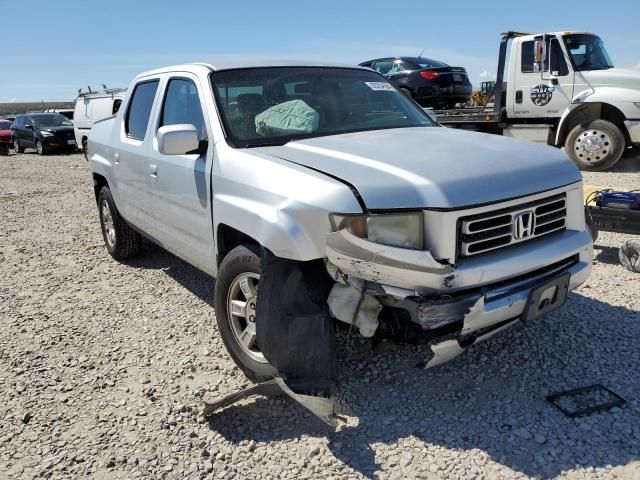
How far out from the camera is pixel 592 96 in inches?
405

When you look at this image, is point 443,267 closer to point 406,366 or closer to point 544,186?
point 544,186

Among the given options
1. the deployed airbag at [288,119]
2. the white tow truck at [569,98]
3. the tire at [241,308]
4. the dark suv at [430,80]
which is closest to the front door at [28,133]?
the dark suv at [430,80]

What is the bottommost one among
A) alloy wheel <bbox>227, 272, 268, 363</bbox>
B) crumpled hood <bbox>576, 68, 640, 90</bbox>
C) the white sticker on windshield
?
alloy wheel <bbox>227, 272, 268, 363</bbox>

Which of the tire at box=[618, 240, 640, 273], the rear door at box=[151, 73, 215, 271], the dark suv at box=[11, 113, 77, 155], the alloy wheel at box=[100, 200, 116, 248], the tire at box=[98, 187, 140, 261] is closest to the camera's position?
the rear door at box=[151, 73, 215, 271]

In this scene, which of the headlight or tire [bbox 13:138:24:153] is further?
tire [bbox 13:138:24:153]

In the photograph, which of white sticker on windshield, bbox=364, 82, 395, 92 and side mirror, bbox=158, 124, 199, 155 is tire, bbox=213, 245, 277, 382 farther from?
white sticker on windshield, bbox=364, 82, 395, 92

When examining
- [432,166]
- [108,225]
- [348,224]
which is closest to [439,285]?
[348,224]

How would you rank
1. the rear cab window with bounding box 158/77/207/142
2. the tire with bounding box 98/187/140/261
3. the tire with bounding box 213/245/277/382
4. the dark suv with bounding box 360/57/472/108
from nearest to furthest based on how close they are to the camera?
the tire with bounding box 213/245/277/382 → the rear cab window with bounding box 158/77/207/142 → the tire with bounding box 98/187/140/261 → the dark suv with bounding box 360/57/472/108

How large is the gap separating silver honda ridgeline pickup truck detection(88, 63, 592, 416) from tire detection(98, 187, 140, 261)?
6.78 ft

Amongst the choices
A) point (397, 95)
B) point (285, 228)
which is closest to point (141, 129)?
point (397, 95)

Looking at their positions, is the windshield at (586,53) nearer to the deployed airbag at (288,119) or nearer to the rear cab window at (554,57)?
the rear cab window at (554,57)

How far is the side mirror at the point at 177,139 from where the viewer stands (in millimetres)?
3384

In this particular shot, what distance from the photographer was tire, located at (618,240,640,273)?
16.3 ft

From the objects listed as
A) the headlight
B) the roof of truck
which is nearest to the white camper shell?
the roof of truck
